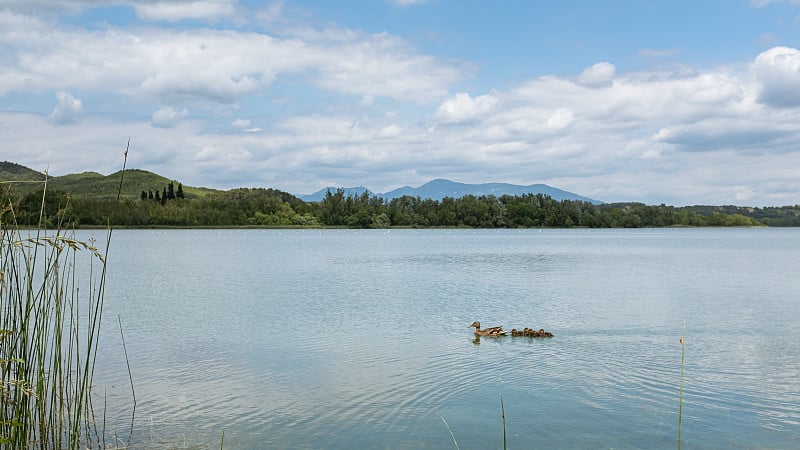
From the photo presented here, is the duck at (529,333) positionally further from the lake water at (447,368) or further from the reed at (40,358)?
the reed at (40,358)

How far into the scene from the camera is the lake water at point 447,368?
320 inches

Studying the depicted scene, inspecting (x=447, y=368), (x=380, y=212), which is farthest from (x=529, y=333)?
(x=380, y=212)

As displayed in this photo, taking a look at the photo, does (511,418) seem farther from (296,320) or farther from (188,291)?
(188,291)

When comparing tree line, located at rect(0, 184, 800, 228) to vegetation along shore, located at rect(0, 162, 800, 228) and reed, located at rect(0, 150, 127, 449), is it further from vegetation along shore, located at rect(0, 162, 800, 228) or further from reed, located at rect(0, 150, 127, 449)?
reed, located at rect(0, 150, 127, 449)

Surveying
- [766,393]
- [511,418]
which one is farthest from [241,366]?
[766,393]

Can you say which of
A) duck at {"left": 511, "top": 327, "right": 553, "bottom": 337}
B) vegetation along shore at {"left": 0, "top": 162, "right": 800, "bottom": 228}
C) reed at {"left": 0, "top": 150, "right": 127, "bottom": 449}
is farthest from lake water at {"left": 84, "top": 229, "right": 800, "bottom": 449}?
vegetation along shore at {"left": 0, "top": 162, "right": 800, "bottom": 228}

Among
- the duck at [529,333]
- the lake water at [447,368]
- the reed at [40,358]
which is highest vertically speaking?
the reed at [40,358]

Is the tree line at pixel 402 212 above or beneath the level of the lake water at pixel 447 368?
above

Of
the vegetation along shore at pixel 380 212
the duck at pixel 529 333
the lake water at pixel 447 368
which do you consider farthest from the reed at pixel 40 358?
the vegetation along shore at pixel 380 212

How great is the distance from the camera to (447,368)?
37.7 feet

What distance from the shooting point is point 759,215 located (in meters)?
192

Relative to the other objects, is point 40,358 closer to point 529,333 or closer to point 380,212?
point 529,333

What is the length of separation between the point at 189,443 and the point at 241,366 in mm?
4004

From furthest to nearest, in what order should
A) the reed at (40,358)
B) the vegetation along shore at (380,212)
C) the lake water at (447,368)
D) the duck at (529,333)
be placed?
the vegetation along shore at (380,212) < the duck at (529,333) < the lake water at (447,368) < the reed at (40,358)
